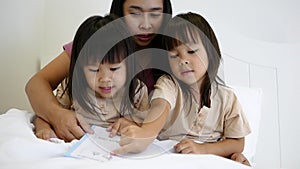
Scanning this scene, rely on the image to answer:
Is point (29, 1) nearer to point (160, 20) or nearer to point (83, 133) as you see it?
point (160, 20)

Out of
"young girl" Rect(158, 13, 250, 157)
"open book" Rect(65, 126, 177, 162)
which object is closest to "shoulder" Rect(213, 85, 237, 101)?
"young girl" Rect(158, 13, 250, 157)

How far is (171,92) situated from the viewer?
0.90m

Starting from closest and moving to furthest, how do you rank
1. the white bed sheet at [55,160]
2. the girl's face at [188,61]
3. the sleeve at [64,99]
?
the white bed sheet at [55,160], the girl's face at [188,61], the sleeve at [64,99]

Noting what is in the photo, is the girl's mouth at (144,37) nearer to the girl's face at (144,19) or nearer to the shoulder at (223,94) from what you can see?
the girl's face at (144,19)

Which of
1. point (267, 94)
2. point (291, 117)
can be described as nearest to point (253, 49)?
point (267, 94)

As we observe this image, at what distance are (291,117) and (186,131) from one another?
1.93ft

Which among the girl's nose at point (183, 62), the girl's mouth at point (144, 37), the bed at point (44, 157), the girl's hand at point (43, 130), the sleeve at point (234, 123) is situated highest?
the girl's mouth at point (144, 37)

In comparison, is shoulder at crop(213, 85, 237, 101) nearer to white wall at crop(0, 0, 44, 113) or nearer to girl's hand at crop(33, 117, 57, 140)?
girl's hand at crop(33, 117, 57, 140)

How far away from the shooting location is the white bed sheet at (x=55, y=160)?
580 mm

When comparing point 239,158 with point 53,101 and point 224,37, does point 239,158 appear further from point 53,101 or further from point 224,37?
point 224,37

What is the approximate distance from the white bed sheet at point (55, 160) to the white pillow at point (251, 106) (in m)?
0.58

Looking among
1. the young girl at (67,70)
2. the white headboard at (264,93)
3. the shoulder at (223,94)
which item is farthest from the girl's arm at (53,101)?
the white headboard at (264,93)

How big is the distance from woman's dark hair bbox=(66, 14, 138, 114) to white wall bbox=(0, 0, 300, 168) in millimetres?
540

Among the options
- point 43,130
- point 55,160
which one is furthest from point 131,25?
point 55,160
